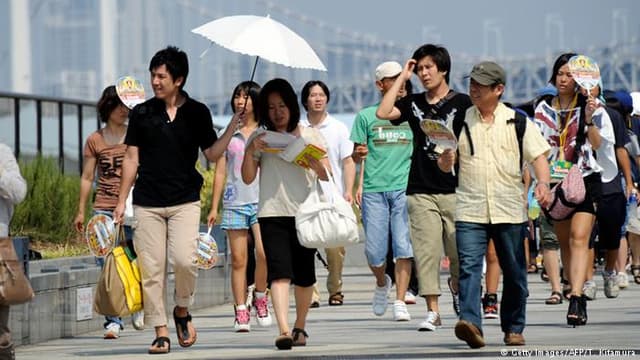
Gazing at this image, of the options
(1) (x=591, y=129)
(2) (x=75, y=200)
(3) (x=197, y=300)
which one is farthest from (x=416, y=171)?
(2) (x=75, y=200)

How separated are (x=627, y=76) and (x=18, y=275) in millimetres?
189575

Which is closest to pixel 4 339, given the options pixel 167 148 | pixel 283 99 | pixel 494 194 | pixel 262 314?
pixel 167 148

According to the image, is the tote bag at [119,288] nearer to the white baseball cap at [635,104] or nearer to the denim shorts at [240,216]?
the denim shorts at [240,216]

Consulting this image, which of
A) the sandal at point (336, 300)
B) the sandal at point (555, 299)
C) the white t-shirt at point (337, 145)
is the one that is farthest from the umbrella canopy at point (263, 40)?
the sandal at point (336, 300)

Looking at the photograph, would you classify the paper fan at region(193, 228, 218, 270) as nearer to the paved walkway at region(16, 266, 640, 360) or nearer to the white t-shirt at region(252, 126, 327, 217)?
the paved walkway at region(16, 266, 640, 360)

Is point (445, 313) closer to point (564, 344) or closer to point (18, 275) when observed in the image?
point (564, 344)

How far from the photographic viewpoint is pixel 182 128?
10.1m

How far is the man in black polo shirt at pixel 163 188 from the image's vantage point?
10.0m

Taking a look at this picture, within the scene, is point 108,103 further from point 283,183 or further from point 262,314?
point 283,183

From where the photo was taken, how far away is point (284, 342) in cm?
974

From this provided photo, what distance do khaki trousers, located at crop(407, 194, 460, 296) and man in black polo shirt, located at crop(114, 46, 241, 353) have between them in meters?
1.52

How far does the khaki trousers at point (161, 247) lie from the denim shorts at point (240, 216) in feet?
6.81

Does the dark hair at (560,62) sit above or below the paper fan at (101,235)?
above

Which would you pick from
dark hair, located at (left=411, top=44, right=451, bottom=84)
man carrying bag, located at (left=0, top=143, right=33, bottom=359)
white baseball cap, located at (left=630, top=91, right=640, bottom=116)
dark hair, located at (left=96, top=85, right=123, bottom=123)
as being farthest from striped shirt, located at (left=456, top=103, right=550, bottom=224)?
white baseball cap, located at (left=630, top=91, right=640, bottom=116)
